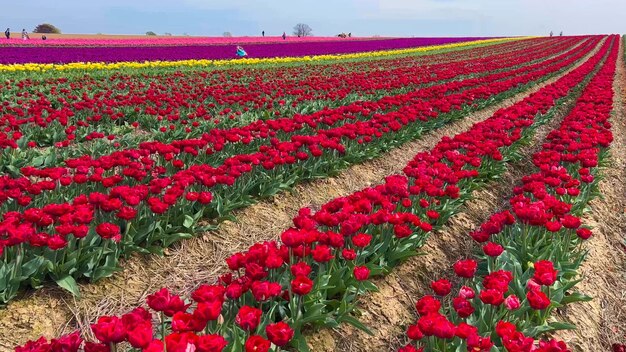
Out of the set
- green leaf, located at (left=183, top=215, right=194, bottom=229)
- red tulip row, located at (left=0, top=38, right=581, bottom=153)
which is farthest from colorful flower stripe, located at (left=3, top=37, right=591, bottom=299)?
red tulip row, located at (left=0, top=38, right=581, bottom=153)

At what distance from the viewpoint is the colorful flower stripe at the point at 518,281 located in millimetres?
2543

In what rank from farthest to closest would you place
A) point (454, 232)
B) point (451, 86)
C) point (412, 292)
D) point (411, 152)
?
point (451, 86) → point (411, 152) → point (454, 232) → point (412, 292)

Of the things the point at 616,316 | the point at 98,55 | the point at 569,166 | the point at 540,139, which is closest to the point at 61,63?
the point at 98,55

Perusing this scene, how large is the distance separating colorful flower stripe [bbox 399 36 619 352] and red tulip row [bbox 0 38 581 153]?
540 cm

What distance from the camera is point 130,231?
4.39m

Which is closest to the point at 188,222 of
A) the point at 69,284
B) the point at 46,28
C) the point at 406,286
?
the point at 69,284

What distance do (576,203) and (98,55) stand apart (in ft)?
89.7

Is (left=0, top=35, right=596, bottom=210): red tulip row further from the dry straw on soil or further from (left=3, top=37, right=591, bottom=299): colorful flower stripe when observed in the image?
the dry straw on soil

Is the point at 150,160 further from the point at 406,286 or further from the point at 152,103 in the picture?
the point at 152,103

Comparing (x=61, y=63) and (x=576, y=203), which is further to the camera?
(x=61, y=63)

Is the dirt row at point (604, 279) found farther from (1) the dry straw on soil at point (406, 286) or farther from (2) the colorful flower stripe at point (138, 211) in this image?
(2) the colorful flower stripe at point (138, 211)

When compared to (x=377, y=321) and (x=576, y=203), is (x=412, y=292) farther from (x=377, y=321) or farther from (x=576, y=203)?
(x=576, y=203)

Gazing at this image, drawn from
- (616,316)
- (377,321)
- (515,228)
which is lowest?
(616,316)

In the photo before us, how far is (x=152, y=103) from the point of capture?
1197 cm
